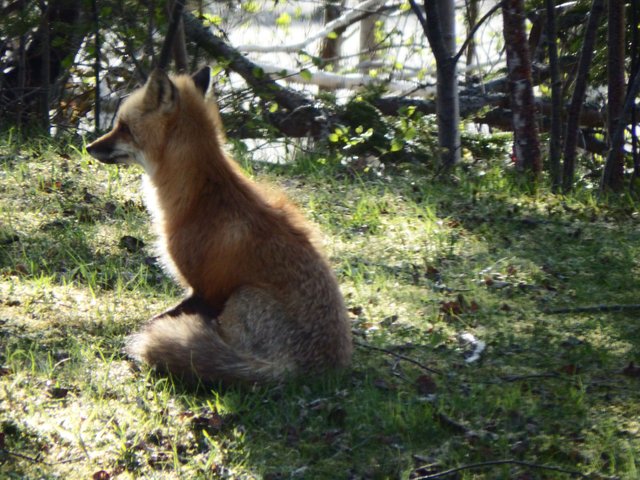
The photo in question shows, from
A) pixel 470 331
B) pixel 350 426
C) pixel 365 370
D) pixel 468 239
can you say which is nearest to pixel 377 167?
pixel 468 239

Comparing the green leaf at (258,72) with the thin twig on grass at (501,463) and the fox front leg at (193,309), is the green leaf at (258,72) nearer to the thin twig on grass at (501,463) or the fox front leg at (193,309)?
the fox front leg at (193,309)

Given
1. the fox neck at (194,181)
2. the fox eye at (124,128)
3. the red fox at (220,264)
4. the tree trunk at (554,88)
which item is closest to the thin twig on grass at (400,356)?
the red fox at (220,264)

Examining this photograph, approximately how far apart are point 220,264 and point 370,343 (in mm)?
1115

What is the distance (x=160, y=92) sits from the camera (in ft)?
17.4

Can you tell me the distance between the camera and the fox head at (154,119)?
531 centimetres

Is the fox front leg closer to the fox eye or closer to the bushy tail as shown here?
the bushy tail

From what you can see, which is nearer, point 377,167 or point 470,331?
point 470,331

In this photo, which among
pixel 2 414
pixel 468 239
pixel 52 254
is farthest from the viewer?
pixel 468 239

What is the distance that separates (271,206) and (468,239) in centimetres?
238

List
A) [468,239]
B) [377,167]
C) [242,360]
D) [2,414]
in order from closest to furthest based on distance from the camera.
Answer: [2,414]
[242,360]
[468,239]
[377,167]

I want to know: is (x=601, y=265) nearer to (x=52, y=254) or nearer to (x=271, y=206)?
(x=271, y=206)

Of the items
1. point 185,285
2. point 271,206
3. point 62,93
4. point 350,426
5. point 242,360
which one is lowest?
point 350,426

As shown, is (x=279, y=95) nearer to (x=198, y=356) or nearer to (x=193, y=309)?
(x=193, y=309)

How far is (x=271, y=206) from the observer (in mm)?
5223
